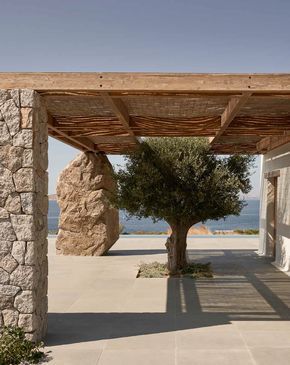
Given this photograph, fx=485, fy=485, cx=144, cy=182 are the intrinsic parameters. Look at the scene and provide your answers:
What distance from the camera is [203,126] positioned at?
933cm

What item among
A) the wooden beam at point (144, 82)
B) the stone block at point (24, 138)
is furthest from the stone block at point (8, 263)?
the wooden beam at point (144, 82)

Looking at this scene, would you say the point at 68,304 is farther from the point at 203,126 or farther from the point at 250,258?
the point at 250,258

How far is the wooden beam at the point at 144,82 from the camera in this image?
19.1 ft

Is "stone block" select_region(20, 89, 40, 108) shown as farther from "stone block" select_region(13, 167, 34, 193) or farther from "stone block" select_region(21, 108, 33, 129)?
"stone block" select_region(13, 167, 34, 193)

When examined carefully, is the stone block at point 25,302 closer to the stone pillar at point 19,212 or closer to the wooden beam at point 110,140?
the stone pillar at point 19,212

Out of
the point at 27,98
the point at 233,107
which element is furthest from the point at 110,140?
the point at 27,98

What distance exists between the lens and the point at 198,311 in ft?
24.9

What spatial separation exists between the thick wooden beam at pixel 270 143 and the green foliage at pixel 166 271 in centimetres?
354

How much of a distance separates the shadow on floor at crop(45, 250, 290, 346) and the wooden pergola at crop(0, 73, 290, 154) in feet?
10.0

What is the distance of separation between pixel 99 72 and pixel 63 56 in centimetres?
247

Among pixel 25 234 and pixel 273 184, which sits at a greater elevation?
pixel 273 184

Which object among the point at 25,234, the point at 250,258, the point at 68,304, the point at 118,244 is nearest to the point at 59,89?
the point at 25,234

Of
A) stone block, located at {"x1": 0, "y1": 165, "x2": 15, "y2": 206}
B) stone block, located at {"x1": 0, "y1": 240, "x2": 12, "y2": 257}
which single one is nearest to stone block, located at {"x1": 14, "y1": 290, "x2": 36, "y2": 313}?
stone block, located at {"x1": 0, "y1": 240, "x2": 12, "y2": 257}

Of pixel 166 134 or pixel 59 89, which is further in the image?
pixel 166 134
